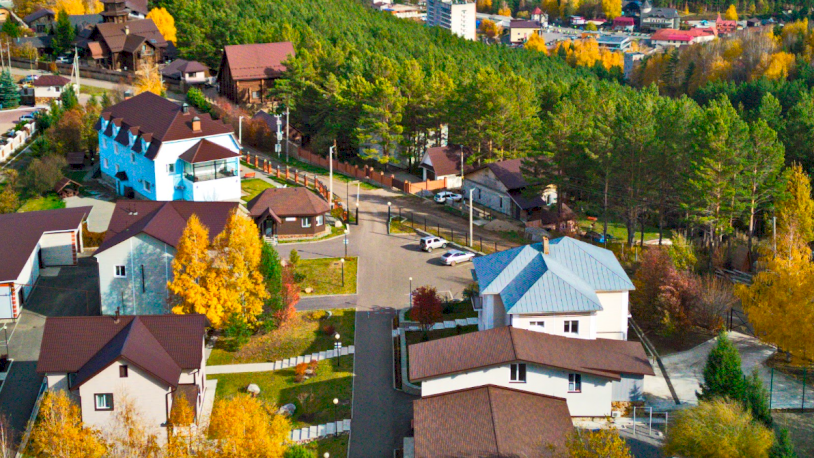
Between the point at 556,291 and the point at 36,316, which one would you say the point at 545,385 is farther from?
the point at 36,316

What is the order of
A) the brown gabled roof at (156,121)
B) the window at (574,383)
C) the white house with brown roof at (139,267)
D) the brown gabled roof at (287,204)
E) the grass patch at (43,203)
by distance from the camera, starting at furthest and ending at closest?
the grass patch at (43,203), the brown gabled roof at (156,121), the brown gabled roof at (287,204), the white house with brown roof at (139,267), the window at (574,383)

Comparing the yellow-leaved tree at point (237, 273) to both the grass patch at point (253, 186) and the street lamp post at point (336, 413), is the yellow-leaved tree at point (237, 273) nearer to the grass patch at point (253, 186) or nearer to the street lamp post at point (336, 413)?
the street lamp post at point (336, 413)

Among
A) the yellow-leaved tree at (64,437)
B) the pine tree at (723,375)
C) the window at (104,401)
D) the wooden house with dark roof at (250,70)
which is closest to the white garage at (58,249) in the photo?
the window at (104,401)

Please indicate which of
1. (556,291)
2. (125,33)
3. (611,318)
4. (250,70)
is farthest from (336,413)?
(125,33)

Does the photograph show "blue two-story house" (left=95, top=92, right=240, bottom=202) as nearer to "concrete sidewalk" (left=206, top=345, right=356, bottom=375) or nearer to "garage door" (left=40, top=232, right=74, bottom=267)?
"garage door" (left=40, top=232, right=74, bottom=267)

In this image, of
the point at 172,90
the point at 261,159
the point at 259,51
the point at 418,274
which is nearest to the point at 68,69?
the point at 172,90

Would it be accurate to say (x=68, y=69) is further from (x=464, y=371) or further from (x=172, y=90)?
(x=464, y=371)
